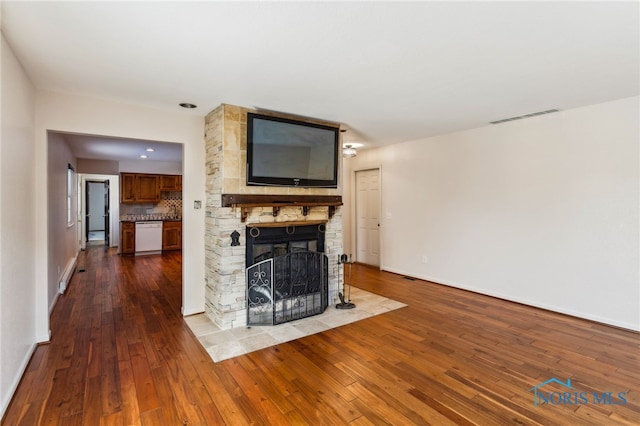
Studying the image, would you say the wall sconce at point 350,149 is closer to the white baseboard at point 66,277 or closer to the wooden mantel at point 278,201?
the wooden mantel at point 278,201

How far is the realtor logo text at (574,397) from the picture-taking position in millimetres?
2191

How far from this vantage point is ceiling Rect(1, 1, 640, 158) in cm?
184

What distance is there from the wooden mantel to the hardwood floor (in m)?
1.44

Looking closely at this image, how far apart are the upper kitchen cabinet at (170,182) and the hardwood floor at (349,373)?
514 centimetres

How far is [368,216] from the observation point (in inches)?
264

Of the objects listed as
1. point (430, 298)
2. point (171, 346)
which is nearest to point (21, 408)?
point (171, 346)

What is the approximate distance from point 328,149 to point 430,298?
8.26 feet

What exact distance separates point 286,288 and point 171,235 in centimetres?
612

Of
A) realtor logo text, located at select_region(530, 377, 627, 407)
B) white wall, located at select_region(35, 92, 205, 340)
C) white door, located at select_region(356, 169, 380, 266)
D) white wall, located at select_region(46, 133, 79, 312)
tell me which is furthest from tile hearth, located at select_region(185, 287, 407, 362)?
white door, located at select_region(356, 169, 380, 266)

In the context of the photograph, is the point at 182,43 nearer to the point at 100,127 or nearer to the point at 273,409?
the point at 100,127

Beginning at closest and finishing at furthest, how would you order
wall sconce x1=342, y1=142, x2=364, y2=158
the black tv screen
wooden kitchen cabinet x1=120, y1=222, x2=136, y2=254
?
the black tv screen
wall sconce x1=342, y1=142, x2=364, y2=158
wooden kitchen cabinet x1=120, y1=222, x2=136, y2=254

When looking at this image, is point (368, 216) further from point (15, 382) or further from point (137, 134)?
point (15, 382)

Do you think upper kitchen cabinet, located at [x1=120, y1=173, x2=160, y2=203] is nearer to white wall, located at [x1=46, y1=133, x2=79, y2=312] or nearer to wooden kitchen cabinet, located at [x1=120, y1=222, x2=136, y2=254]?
wooden kitchen cabinet, located at [x1=120, y1=222, x2=136, y2=254]

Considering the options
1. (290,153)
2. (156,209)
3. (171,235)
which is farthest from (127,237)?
(290,153)
